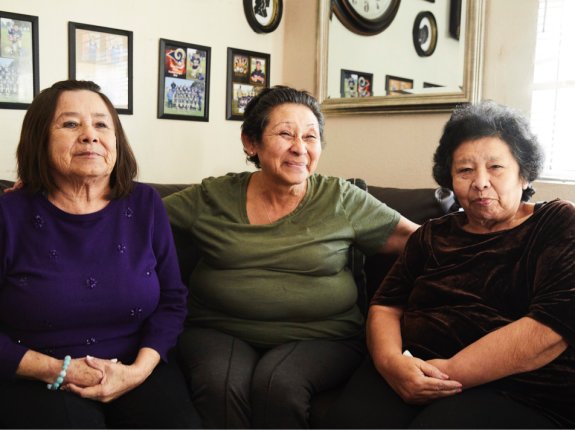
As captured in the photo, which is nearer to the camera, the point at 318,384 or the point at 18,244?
the point at 18,244

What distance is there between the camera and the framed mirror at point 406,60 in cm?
244

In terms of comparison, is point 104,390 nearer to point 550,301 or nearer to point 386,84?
point 550,301

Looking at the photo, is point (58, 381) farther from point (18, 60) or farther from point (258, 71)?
point (258, 71)

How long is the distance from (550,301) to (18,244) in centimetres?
127

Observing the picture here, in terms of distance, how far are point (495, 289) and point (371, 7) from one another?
1.90 metres

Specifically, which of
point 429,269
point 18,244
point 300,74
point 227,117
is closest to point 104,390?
point 18,244

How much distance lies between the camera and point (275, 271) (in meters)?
1.71

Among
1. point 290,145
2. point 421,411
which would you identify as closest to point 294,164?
point 290,145

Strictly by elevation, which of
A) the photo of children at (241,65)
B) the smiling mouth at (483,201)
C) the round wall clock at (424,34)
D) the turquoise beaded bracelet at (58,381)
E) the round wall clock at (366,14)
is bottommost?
the turquoise beaded bracelet at (58,381)

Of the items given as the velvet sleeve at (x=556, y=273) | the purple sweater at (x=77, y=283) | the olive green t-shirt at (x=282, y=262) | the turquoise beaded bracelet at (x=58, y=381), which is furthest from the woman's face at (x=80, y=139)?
the velvet sleeve at (x=556, y=273)

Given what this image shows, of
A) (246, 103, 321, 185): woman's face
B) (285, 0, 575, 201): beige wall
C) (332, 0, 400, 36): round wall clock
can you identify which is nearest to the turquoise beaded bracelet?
(246, 103, 321, 185): woman's face

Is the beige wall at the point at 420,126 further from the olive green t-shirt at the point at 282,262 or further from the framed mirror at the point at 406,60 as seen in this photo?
the olive green t-shirt at the point at 282,262

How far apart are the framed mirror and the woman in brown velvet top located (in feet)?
3.25

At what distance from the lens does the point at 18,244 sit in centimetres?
142
